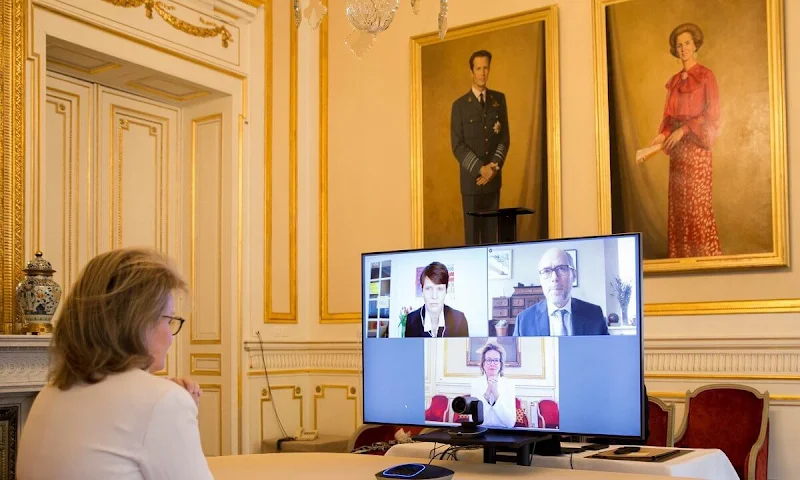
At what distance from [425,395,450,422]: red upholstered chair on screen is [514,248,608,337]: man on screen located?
0.36 metres

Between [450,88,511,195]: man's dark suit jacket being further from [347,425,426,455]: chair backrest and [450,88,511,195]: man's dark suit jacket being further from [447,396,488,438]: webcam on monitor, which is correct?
[447,396,488,438]: webcam on monitor

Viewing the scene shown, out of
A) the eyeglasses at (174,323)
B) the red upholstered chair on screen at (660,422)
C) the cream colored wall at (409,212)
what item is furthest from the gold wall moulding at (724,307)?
the eyeglasses at (174,323)

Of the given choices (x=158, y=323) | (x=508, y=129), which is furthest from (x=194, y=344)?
(x=158, y=323)

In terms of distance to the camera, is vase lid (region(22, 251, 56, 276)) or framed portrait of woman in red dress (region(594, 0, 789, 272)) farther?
framed portrait of woman in red dress (region(594, 0, 789, 272))

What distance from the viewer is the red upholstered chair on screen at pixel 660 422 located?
5.57 m

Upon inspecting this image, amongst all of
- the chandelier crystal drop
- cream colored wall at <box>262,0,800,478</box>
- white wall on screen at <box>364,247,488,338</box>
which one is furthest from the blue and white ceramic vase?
white wall on screen at <box>364,247,488,338</box>

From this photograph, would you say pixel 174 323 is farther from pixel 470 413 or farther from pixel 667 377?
pixel 667 377

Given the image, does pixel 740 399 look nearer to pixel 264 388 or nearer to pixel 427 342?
pixel 427 342

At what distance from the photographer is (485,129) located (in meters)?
6.86

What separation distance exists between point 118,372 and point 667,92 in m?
5.04

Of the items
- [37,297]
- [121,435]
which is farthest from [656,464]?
[37,297]

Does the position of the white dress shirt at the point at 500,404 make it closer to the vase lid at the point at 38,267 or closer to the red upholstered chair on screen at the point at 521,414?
the red upholstered chair on screen at the point at 521,414

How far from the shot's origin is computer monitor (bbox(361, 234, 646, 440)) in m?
3.03

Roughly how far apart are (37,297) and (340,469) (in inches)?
117
